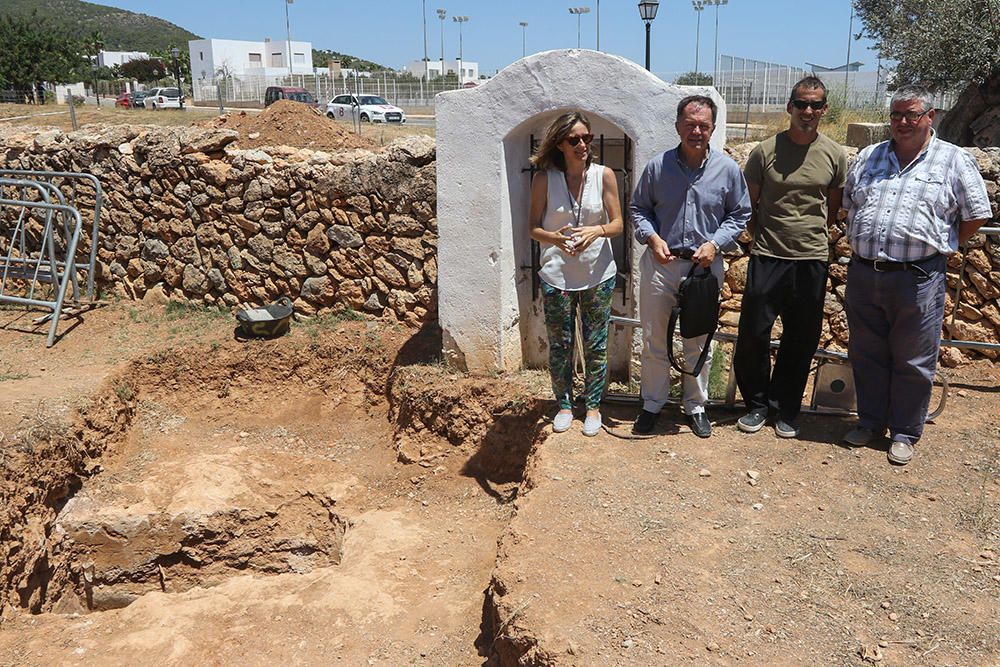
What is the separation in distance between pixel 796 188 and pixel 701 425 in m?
1.55

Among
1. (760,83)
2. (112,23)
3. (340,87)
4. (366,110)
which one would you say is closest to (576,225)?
(760,83)

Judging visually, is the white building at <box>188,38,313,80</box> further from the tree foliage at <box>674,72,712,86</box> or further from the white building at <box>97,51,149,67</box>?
the tree foliage at <box>674,72,712,86</box>

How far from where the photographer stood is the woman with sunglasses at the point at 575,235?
485 centimetres

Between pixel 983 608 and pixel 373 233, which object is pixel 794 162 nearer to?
pixel 983 608

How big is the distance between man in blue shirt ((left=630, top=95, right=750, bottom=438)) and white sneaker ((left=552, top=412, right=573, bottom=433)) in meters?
0.79

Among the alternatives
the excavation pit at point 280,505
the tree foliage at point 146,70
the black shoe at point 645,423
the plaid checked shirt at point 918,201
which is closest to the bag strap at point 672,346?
the black shoe at point 645,423

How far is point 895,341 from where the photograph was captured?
461cm

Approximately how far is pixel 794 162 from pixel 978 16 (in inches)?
509

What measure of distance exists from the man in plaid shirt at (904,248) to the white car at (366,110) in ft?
82.2

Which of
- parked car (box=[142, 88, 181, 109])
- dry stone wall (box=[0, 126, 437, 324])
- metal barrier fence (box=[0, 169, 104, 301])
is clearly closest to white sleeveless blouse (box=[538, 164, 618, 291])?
dry stone wall (box=[0, 126, 437, 324])

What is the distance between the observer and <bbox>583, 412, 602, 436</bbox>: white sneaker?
518 cm

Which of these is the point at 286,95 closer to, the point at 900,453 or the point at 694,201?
the point at 694,201

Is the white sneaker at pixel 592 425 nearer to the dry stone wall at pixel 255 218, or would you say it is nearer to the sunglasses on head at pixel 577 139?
the sunglasses on head at pixel 577 139

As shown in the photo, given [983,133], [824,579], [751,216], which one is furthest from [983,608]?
[983,133]
